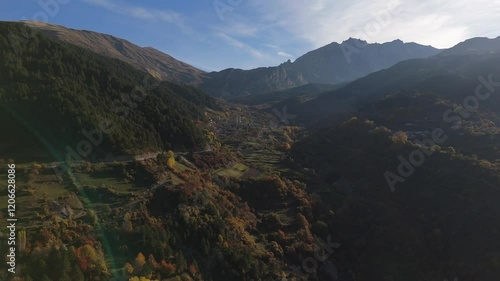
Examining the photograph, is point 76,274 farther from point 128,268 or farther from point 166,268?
point 166,268

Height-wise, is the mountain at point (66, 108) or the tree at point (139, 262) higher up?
the mountain at point (66, 108)

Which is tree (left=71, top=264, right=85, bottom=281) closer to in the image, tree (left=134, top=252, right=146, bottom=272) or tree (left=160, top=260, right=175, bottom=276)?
tree (left=134, top=252, right=146, bottom=272)

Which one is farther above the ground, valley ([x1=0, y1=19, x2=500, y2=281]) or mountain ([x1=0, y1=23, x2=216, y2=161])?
mountain ([x1=0, y1=23, x2=216, y2=161])

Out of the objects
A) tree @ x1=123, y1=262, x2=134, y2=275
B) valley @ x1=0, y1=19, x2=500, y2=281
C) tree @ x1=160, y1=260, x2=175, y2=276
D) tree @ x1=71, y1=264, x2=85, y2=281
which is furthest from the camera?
valley @ x1=0, y1=19, x2=500, y2=281

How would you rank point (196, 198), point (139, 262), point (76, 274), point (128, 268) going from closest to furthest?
point (76, 274) < point (128, 268) < point (139, 262) < point (196, 198)

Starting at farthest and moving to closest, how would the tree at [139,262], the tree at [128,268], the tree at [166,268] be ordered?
the tree at [166,268] → the tree at [139,262] → the tree at [128,268]

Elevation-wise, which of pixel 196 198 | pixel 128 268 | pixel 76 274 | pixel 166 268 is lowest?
pixel 166 268

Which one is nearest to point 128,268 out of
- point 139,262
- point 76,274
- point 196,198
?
point 139,262

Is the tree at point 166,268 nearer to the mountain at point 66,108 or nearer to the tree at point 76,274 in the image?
the tree at point 76,274

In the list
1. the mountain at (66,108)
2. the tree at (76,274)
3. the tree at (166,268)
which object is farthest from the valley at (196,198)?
the tree at (76,274)

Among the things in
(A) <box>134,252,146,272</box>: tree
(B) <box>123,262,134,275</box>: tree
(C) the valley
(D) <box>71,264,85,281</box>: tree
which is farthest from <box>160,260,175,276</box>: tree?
(D) <box>71,264,85,281</box>: tree
